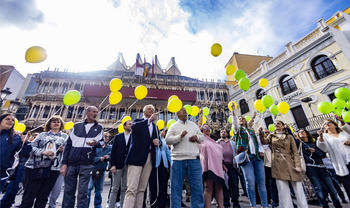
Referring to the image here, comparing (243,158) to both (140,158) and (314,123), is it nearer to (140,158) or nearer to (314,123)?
(140,158)

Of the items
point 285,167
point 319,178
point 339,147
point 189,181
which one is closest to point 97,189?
point 189,181

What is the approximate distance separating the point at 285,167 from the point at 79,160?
12.4 ft

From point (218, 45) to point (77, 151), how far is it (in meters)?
4.71

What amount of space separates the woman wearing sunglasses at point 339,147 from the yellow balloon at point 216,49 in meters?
3.37

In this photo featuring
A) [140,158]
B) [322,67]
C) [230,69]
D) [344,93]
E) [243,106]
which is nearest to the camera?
[140,158]

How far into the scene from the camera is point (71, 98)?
4.14 metres

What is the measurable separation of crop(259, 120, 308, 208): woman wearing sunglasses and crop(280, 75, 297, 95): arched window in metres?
11.8

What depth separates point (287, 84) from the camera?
40.0ft

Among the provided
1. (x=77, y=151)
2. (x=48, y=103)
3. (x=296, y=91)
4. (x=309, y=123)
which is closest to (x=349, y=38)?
(x=296, y=91)

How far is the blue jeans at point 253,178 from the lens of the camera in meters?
2.72

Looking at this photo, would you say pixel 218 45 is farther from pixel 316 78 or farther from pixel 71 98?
pixel 316 78

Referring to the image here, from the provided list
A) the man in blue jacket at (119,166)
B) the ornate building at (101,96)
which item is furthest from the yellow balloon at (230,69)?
the ornate building at (101,96)

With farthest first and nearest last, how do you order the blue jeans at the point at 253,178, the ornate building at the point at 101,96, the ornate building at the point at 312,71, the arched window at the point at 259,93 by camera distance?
the ornate building at the point at 101,96, the arched window at the point at 259,93, the ornate building at the point at 312,71, the blue jeans at the point at 253,178

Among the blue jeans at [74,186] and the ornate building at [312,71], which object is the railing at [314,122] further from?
the blue jeans at [74,186]
